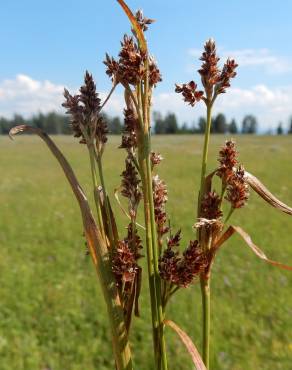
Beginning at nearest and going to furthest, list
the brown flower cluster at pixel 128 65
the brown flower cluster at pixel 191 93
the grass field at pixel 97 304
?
1. the brown flower cluster at pixel 128 65
2. the brown flower cluster at pixel 191 93
3. the grass field at pixel 97 304

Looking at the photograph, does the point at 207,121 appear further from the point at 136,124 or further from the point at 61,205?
the point at 61,205

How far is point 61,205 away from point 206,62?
1201cm

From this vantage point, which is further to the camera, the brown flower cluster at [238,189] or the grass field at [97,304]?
the grass field at [97,304]

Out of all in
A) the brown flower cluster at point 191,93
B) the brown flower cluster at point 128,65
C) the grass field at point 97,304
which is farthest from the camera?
the grass field at point 97,304

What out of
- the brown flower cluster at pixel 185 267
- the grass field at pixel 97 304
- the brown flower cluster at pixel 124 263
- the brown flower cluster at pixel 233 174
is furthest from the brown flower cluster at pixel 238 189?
the grass field at pixel 97 304

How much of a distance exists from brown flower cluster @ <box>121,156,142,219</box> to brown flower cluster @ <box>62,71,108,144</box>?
9 centimetres

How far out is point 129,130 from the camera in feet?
2.60

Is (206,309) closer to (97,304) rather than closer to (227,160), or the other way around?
(227,160)

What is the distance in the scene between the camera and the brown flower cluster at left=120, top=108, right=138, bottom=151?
0.78 metres

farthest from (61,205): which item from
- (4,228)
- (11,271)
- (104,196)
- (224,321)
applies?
(104,196)

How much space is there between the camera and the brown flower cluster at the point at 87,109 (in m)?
0.74

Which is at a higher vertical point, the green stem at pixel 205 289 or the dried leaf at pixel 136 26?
the dried leaf at pixel 136 26

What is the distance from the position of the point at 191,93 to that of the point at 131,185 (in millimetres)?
228

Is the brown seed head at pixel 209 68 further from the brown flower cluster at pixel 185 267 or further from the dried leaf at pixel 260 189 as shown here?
the brown flower cluster at pixel 185 267
